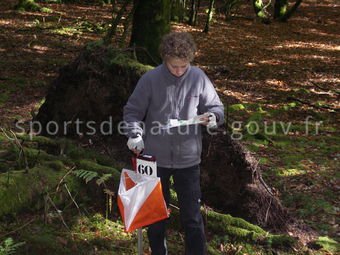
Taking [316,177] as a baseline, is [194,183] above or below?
above

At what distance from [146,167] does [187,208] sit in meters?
0.61

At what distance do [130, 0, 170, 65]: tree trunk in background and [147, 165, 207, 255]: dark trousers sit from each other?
20.5ft

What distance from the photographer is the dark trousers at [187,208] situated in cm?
374

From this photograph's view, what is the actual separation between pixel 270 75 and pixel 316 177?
7900mm

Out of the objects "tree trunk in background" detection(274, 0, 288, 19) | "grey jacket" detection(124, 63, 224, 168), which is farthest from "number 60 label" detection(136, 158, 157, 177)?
"tree trunk in background" detection(274, 0, 288, 19)

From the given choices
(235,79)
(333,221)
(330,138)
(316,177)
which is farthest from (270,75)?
(333,221)

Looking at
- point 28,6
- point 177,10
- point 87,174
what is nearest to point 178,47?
point 87,174

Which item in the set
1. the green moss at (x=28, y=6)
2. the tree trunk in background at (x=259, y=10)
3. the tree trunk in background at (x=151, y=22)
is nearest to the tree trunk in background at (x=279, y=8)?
the tree trunk in background at (x=259, y=10)

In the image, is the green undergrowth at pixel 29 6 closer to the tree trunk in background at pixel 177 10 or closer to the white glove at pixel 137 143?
the tree trunk in background at pixel 177 10

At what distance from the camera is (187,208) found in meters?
3.82

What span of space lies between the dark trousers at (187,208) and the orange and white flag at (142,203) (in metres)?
0.23

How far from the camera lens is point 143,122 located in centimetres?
374

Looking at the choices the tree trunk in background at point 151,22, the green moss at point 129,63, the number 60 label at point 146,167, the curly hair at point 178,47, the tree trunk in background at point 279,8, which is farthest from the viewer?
the tree trunk in background at point 279,8

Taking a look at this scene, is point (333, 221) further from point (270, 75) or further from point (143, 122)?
point (270, 75)
